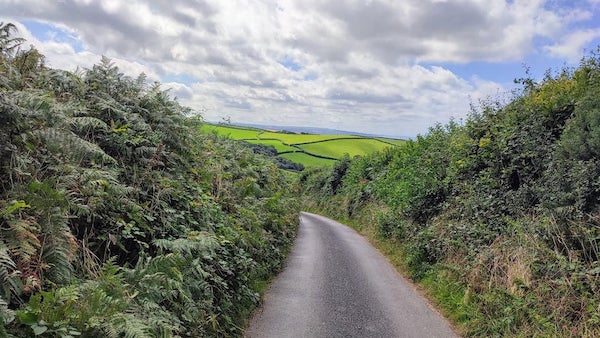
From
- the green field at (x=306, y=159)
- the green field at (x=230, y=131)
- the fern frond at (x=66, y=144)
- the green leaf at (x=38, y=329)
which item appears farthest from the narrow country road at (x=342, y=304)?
the green field at (x=306, y=159)

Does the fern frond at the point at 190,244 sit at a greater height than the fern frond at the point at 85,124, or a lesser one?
lesser

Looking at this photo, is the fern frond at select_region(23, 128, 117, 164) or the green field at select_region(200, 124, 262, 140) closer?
the fern frond at select_region(23, 128, 117, 164)

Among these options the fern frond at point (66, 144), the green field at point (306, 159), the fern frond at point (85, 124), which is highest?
the fern frond at point (85, 124)

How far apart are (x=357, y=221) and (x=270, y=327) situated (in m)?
17.6

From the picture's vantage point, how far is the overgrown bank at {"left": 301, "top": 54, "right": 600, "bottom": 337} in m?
6.09

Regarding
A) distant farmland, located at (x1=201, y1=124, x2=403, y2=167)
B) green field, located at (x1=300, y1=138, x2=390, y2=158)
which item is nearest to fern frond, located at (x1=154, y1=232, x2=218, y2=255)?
distant farmland, located at (x1=201, y1=124, x2=403, y2=167)

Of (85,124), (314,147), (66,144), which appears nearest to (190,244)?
(66,144)

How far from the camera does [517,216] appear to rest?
27.5 ft

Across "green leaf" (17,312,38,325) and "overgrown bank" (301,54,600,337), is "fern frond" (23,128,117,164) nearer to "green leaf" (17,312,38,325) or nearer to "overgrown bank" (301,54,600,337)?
"green leaf" (17,312,38,325)

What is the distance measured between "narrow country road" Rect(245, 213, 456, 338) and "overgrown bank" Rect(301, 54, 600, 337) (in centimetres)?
69

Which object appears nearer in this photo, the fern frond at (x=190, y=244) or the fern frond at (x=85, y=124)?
the fern frond at (x=190, y=244)

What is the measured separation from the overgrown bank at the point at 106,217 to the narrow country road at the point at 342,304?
2.23 ft

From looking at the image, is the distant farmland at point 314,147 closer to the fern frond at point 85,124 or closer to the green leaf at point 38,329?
the fern frond at point 85,124

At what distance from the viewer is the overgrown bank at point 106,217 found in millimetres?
3207
